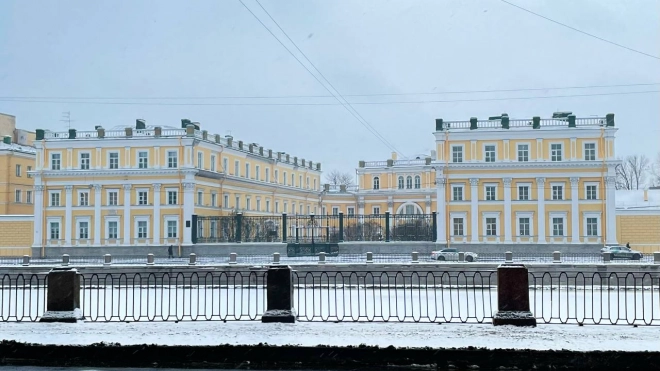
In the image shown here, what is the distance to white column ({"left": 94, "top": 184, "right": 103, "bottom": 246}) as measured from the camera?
6000cm

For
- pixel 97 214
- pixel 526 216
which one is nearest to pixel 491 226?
pixel 526 216

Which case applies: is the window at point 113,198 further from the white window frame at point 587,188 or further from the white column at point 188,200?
the white window frame at point 587,188

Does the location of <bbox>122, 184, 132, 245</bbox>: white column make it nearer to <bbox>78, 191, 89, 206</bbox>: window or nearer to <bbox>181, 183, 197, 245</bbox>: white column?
<bbox>78, 191, 89, 206</bbox>: window

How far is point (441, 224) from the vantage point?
59219mm

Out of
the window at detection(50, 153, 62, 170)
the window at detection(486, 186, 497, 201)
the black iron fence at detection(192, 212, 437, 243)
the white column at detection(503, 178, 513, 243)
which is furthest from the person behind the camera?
the window at detection(50, 153, 62, 170)

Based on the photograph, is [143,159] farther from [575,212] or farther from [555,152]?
[575,212]

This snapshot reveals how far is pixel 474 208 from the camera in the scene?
195ft

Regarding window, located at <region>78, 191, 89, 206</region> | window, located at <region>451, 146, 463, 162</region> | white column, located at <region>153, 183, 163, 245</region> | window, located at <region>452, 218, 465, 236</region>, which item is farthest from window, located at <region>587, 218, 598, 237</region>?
window, located at <region>78, 191, 89, 206</region>

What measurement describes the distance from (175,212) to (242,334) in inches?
1937

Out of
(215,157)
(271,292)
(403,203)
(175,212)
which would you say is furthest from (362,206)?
(271,292)

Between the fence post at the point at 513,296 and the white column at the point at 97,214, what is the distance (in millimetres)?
51382

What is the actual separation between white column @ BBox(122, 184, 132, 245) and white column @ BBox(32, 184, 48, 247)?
21.9 feet

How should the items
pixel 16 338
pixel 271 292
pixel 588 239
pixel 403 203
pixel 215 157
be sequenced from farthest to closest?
pixel 403 203 < pixel 215 157 < pixel 588 239 < pixel 271 292 < pixel 16 338

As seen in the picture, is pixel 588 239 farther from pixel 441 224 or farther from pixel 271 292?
pixel 271 292
